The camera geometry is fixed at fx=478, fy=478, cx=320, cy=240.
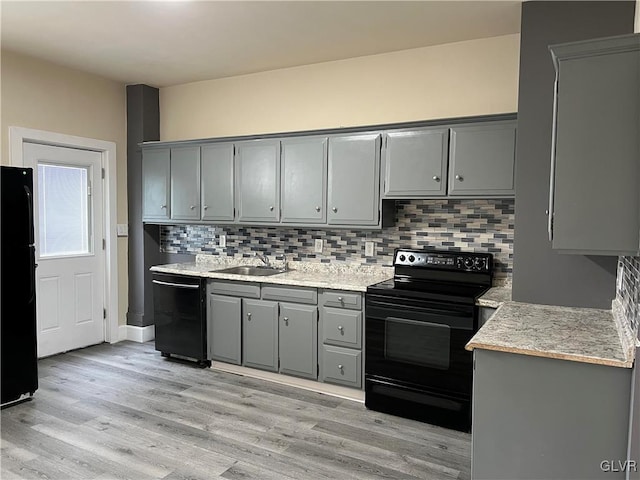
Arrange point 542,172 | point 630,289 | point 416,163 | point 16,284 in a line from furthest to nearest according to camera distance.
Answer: point 416,163 < point 16,284 < point 542,172 < point 630,289

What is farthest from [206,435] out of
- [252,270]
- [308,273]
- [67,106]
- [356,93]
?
[67,106]

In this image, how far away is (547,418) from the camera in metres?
2.00

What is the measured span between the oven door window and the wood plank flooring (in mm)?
417

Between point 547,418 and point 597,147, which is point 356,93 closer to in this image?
point 597,147

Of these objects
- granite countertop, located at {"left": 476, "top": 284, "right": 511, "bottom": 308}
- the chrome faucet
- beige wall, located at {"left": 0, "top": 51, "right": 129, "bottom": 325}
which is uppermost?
beige wall, located at {"left": 0, "top": 51, "right": 129, "bottom": 325}

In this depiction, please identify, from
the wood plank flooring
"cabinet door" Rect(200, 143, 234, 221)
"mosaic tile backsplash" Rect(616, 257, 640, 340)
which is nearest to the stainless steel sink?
"cabinet door" Rect(200, 143, 234, 221)

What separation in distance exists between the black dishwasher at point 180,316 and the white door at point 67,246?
2.66ft

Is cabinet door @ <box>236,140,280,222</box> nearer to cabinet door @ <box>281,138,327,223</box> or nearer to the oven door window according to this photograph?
cabinet door @ <box>281,138,327,223</box>

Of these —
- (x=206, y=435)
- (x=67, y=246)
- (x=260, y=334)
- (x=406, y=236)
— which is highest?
(x=406, y=236)

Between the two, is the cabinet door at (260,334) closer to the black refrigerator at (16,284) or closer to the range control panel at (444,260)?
the range control panel at (444,260)

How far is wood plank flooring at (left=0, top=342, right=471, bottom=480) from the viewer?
255 cm

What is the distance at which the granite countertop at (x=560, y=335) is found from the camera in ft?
6.20

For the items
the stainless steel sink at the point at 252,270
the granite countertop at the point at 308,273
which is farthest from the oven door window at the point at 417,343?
the stainless steel sink at the point at 252,270

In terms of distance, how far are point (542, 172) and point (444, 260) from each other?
0.94 metres
